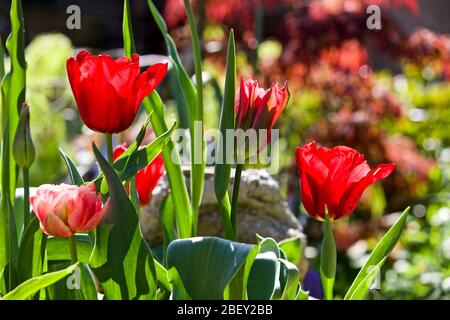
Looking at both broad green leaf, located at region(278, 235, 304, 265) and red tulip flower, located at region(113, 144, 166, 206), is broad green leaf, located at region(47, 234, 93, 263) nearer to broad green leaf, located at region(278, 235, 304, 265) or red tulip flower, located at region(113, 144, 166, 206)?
red tulip flower, located at region(113, 144, 166, 206)

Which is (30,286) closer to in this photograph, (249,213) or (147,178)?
(147,178)

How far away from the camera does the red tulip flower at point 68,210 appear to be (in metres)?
0.97

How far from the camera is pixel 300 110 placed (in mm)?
3719

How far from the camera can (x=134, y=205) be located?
1.09 meters

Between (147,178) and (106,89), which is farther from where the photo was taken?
(147,178)

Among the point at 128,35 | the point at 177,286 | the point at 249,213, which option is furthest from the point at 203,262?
the point at 249,213

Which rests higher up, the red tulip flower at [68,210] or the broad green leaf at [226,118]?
the broad green leaf at [226,118]

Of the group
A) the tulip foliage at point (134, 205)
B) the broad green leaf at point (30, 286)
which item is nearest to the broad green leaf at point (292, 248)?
the tulip foliage at point (134, 205)

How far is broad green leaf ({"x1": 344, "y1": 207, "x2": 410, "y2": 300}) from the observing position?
109cm

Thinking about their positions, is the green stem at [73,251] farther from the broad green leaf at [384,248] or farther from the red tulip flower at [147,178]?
the broad green leaf at [384,248]

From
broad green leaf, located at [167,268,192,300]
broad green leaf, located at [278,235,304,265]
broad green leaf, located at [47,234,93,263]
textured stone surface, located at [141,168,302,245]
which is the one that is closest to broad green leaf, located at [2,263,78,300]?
broad green leaf, located at [167,268,192,300]

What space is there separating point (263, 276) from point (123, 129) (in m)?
0.24

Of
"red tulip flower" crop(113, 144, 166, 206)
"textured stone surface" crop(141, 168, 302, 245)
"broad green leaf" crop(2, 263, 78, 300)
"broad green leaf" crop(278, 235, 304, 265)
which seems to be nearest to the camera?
"broad green leaf" crop(2, 263, 78, 300)
